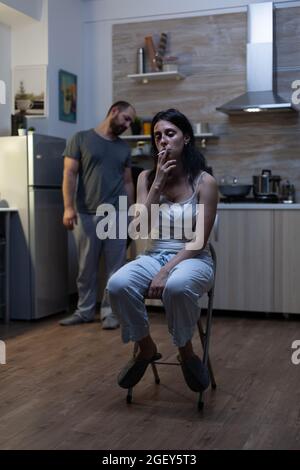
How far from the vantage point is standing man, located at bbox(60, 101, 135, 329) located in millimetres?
4238

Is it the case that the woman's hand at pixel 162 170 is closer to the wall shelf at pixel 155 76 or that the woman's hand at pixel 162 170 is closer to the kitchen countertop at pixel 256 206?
the kitchen countertop at pixel 256 206

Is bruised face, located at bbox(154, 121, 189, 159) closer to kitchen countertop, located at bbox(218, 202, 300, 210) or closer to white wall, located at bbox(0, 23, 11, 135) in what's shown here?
kitchen countertop, located at bbox(218, 202, 300, 210)

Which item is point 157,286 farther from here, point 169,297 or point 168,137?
point 168,137

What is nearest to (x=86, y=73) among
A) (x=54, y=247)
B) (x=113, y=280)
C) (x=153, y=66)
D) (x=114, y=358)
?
(x=153, y=66)

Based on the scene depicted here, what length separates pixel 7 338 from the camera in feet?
12.6

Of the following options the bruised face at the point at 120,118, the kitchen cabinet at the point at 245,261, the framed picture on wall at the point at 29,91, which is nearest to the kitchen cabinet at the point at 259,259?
the kitchen cabinet at the point at 245,261

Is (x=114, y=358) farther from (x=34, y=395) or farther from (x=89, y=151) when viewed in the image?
(x=89, y=151)

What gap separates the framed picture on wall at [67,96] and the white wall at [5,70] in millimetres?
426

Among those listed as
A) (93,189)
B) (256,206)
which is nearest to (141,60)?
(93,189)

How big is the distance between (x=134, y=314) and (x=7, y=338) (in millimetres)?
1685

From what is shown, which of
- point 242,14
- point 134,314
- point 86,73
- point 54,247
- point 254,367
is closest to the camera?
point 134,314

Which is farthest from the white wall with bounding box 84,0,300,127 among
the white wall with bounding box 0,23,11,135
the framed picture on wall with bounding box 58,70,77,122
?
the white wall with bounding box 0,23,11,135

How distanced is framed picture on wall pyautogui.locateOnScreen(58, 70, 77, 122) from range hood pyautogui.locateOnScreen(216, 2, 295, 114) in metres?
1.31

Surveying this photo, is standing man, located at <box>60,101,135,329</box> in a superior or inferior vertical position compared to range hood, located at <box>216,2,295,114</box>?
inferior
